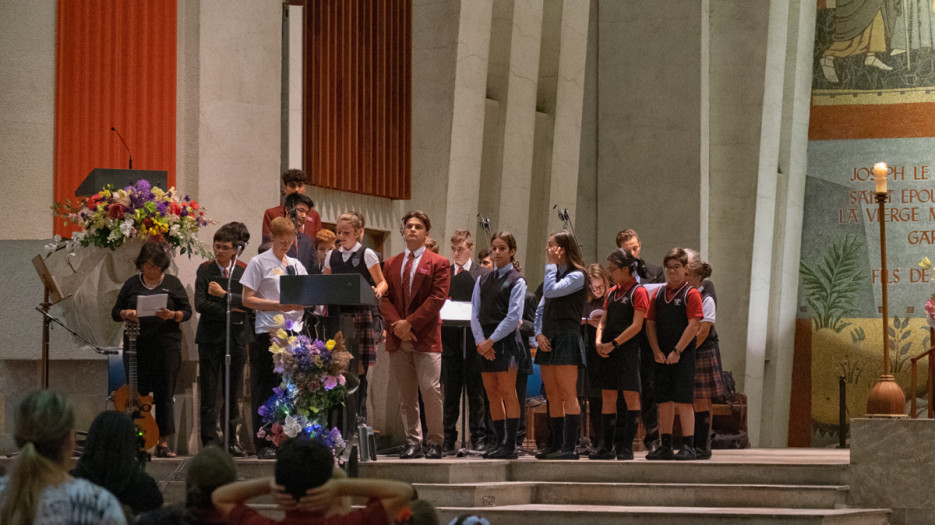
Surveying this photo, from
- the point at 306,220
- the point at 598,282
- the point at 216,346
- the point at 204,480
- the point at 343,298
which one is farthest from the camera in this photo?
the point at 598,282

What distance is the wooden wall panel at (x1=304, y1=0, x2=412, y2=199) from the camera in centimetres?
1327

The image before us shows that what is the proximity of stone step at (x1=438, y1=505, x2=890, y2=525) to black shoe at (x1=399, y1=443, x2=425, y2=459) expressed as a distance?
1324 millimetres

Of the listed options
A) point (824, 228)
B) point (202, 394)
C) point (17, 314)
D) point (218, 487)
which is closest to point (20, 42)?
point (17, 314)

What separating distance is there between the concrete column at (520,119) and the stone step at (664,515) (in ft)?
23.0

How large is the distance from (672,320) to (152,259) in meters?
3.88

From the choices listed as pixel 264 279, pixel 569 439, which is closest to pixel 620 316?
pixel 569 439

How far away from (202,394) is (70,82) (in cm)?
363

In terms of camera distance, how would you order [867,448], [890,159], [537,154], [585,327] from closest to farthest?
Answer: [867,448] → [585,327] → [537,154] → [890,159]

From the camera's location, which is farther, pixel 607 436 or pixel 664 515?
pixel 607 436

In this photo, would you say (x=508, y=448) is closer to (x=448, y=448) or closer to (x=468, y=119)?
(x=448, y=448)

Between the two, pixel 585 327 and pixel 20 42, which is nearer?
pixel 585 327

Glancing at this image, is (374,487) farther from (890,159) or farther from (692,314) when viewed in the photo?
(890,159)

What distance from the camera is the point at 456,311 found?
10445mm

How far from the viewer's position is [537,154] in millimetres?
16703
